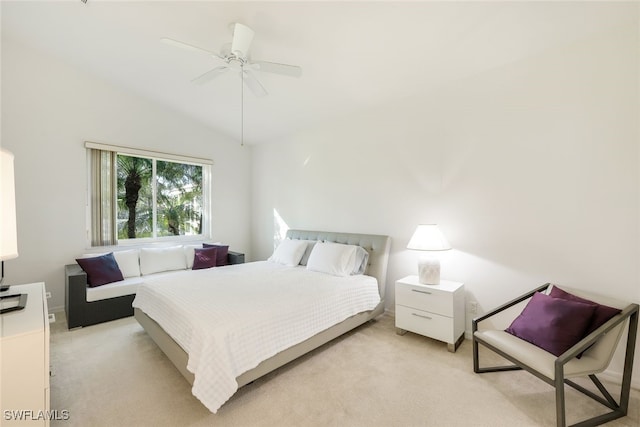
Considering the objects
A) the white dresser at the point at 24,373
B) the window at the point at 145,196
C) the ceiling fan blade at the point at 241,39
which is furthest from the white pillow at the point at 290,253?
the white dresser at the point at 24,373

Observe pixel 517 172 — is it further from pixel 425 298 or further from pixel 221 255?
pixel 221 255

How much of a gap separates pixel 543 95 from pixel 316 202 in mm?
2976

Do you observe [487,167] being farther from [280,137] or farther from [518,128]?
[280,137]

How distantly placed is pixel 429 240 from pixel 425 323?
83 centimetres

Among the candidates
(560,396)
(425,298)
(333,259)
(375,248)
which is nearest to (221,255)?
(333,259)

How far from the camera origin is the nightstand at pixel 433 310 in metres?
2.64

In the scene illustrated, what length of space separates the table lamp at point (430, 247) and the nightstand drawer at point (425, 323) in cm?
33

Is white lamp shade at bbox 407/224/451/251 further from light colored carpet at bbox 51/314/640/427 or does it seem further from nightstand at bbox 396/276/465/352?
light colored carpet at bbox 51/314/640/427

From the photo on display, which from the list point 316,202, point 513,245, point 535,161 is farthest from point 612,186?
point 316,202

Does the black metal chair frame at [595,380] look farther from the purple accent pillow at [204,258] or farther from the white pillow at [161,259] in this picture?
the white pillow at [161,259]

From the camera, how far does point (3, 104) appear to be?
130 inches

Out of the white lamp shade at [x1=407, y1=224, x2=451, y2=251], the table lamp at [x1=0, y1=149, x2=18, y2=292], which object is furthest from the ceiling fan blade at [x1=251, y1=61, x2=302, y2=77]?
the white lamp shade at [x1=407, y1=224, x2=451, y2=251]

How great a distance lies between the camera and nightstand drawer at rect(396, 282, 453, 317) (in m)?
2.65

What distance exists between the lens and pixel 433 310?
8.96 feet
